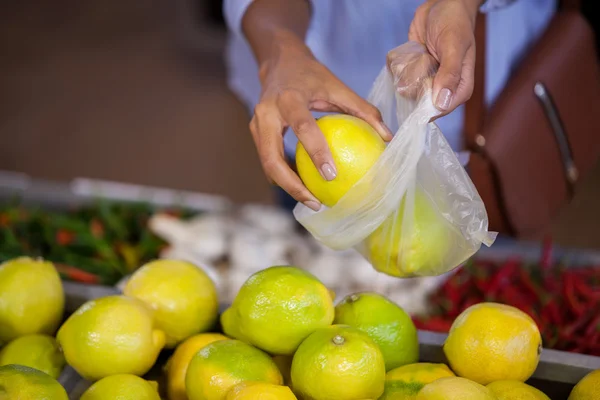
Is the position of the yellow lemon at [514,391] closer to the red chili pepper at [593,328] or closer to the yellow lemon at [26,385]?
the yellow lemon at [26,385]

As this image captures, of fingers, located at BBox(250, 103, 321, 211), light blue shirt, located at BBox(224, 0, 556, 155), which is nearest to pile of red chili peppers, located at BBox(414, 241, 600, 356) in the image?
light blue shirt, located at BBox(224, 0, 556, 155)

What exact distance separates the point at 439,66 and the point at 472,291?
2.99 feet

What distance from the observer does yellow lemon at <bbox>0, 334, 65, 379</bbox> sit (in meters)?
0.98

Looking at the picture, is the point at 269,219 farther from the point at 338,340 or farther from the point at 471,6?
the point at 338,340

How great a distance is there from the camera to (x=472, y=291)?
1.75 metres

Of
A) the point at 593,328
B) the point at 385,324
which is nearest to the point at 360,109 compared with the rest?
the point at 385,324

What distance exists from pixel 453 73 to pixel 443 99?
6 centimetres

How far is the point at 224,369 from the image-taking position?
2.84 feet

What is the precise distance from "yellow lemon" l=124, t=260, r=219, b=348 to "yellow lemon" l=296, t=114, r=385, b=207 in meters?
0.25

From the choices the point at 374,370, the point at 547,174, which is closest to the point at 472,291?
the point at 547,174

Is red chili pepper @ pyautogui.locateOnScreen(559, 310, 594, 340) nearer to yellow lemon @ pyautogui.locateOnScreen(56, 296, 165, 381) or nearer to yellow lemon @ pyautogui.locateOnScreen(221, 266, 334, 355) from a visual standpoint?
yellow lemon @ pyautogui.locateOnScreen(221, 266, 334, 355)

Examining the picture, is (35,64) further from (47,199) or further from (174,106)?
(47,199)

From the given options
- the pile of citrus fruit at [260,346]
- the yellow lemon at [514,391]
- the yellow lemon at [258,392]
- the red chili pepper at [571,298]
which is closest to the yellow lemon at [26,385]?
the pile of citrus fruit at [260,346]

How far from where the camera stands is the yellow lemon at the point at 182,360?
0.97 m
